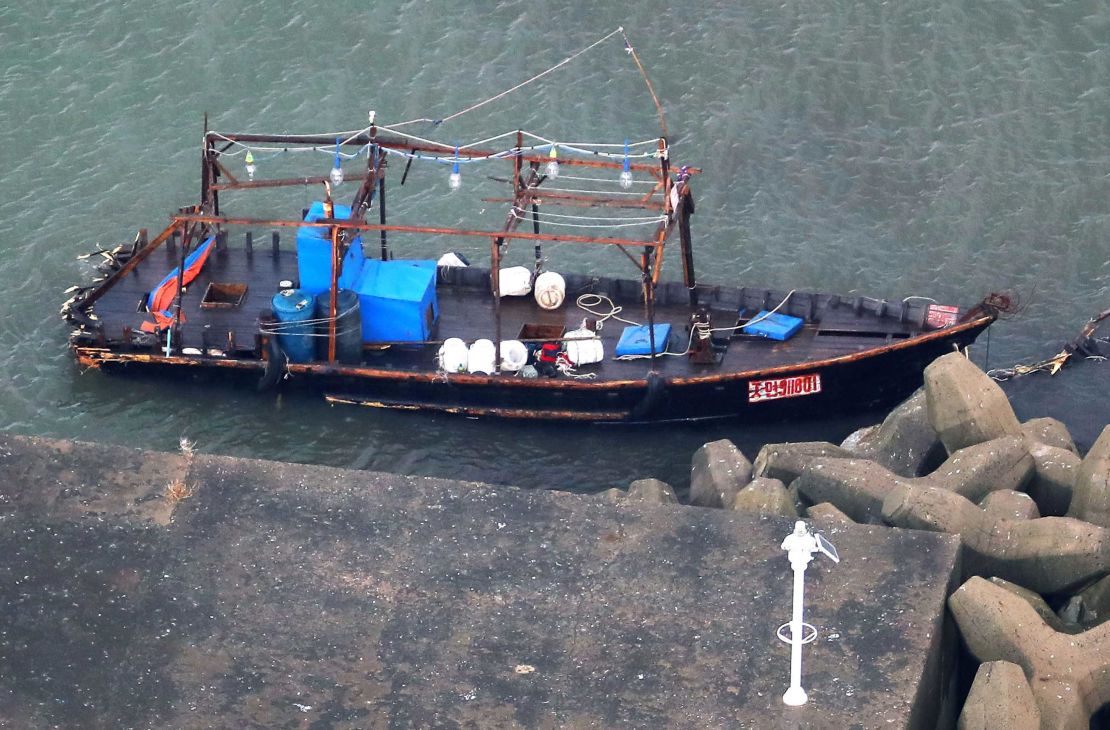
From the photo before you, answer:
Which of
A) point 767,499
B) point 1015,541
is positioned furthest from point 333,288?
point 1015,541

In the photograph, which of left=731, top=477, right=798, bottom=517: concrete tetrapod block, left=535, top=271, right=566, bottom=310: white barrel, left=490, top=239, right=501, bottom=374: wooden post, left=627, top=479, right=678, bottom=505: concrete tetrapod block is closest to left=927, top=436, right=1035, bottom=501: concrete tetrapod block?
left=731, top=477, right=798, bottom=517: concrete tetrapod block

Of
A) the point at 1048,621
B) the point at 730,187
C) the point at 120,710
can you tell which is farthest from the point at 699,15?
the point at 120,710

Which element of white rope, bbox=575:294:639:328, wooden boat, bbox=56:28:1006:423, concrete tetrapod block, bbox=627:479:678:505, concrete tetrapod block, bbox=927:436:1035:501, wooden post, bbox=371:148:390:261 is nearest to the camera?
concrete tetrapod block, bbox=927:436:1035:501

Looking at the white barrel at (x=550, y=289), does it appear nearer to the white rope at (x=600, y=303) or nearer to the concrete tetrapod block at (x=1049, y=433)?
the white rope at (x=600, y=303)

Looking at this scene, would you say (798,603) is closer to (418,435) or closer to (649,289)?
(649,289)

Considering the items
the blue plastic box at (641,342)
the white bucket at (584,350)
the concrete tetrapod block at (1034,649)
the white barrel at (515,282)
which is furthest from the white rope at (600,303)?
the concrete tetrapod block at (1034,649)

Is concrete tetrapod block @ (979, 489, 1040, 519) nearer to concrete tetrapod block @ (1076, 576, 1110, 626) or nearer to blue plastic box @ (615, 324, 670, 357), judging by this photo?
concrete tetrapod block @ (1076, 576, 1110, 626)

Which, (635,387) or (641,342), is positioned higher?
(641,342)
